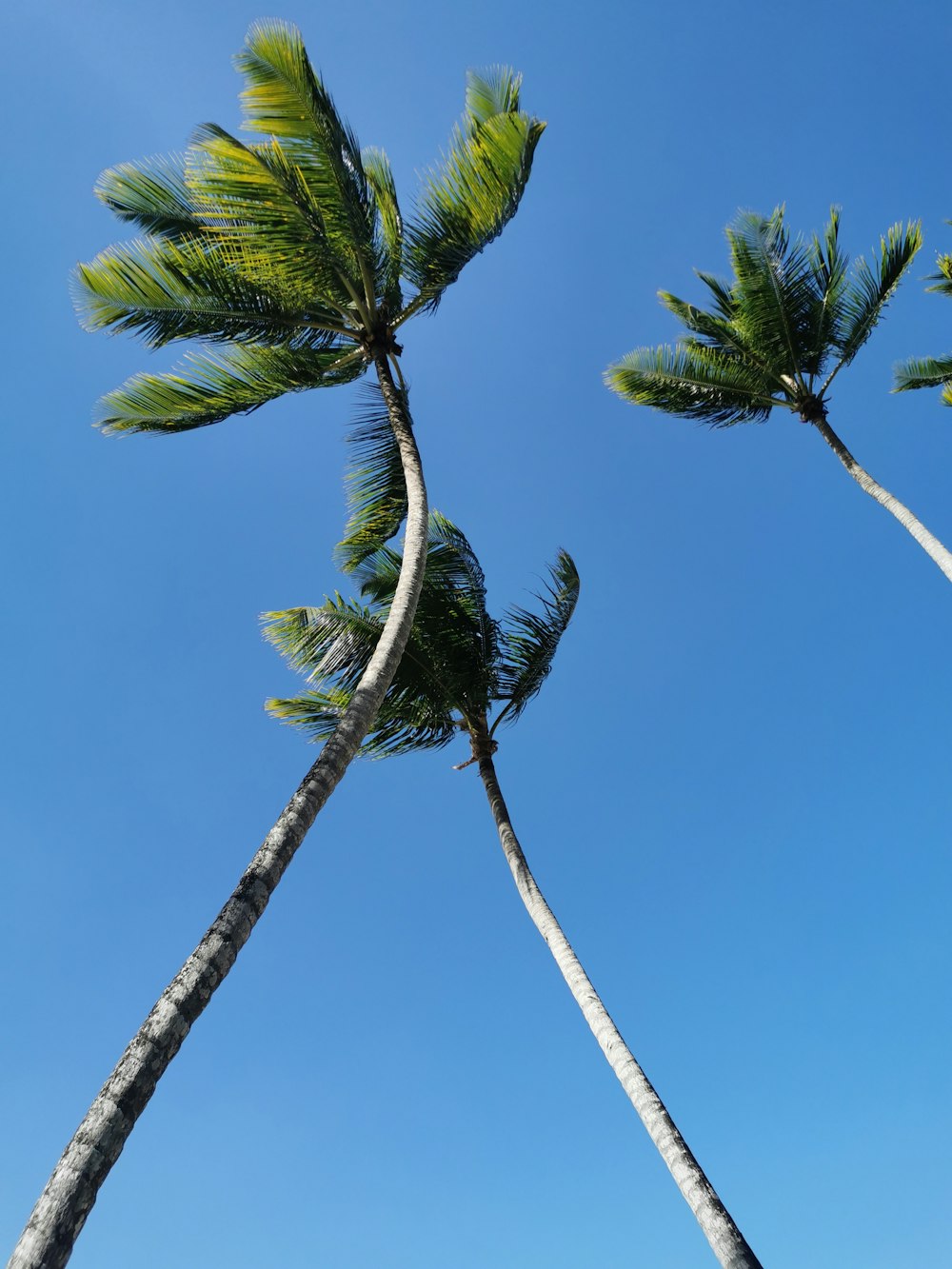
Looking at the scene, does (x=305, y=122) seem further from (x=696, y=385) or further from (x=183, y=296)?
(x=696, y=385)

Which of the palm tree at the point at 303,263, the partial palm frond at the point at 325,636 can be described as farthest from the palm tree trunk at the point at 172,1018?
the partial palm frond at the point at 325,636

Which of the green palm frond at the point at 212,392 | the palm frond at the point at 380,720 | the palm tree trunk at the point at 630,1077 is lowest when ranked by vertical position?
the palm tree trunk at the point at 630,1077

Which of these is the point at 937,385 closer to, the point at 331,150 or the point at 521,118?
the point at 521,118

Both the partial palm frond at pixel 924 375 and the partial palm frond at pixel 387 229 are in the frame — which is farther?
the partial palm frond at pixel 924 375

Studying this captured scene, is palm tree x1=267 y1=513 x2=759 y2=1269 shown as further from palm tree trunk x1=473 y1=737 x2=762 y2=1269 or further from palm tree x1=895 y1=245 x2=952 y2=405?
palm tree x1=895 y1=245 x2=952 y2=405

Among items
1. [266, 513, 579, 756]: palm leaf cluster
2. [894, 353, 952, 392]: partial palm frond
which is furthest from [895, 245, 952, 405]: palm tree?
[266, 513, 579, 756]: palm leaf cluster

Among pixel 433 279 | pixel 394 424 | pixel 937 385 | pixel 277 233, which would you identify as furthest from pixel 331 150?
pixel 937 385

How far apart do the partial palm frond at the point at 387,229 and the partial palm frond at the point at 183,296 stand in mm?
929

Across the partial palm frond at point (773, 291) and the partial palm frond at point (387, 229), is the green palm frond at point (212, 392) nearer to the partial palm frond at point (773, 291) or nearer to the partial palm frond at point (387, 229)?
the partial palm frond at point (387, 229)

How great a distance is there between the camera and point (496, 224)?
10094mm

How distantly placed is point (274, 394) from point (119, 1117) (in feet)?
27.1

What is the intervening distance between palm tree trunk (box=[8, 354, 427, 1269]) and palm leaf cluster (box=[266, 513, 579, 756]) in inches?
184

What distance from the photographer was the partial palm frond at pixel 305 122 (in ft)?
27.0

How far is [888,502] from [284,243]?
10279mm
